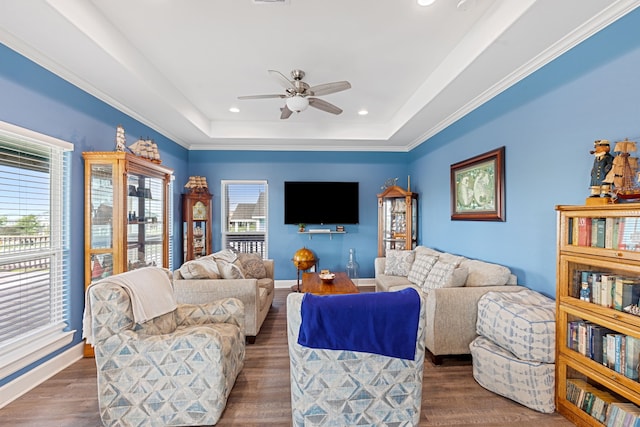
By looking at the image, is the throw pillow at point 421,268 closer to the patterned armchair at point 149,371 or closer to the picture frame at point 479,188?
the picture frame at point 479,188

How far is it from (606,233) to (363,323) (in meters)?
1.58

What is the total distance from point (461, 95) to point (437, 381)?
9.59ft

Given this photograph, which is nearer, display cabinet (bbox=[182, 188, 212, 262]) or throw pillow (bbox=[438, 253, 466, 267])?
throw pillow (bbox=[438, 253, 466, 267])

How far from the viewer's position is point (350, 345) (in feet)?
5.34

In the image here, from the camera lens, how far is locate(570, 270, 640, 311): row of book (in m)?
1.73

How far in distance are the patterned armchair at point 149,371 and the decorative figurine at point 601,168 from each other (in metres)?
2.66

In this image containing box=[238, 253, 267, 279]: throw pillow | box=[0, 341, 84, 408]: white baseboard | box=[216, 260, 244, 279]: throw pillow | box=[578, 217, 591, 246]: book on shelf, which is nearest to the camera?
box=[578, 217, 591, 246]: book on shelf

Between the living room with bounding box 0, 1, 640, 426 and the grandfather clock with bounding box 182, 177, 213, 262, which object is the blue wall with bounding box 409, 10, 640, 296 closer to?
the living room with bounding box 0, 1, 640, 426

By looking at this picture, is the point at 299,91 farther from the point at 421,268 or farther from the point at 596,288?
the point at 596,288

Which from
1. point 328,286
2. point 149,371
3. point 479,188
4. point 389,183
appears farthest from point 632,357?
point 389,183

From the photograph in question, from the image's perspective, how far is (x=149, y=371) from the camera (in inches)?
75.4

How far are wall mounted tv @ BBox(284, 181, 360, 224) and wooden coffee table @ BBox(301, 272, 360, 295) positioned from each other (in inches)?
64.8

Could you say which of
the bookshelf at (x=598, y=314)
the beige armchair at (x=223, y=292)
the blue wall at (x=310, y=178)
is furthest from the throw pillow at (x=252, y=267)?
A: the bookshelf at (x=598, y=314)

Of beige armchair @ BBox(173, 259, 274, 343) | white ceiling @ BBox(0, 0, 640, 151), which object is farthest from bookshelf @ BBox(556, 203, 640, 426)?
beige armchair @ BBox(173, 259, 274, 343)
